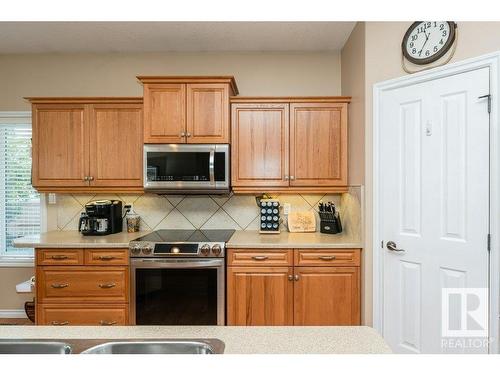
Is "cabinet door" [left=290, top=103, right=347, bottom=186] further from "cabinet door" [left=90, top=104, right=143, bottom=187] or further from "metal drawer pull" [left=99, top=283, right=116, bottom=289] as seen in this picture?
"metal drawer pull" [left=99, top=283, right=116, bottom=289]

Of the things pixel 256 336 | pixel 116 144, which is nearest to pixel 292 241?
pixel 256 336

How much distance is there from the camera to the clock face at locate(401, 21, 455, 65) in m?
1.97

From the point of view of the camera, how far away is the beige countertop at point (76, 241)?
101 inches

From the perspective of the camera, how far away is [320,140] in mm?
2885

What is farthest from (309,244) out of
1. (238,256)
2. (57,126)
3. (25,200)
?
(25,200)

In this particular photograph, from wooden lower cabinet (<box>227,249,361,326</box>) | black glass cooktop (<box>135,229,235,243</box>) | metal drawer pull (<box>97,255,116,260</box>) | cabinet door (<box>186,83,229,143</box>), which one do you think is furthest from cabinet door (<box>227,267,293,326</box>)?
cabinet door (<box>186,83,229,143</box>)

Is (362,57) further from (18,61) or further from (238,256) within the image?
(18,61)

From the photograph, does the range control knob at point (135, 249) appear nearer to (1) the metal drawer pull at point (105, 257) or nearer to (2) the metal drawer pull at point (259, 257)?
(1) the metal drawer pull at point (105, 257)

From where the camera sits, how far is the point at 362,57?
2.48 metres

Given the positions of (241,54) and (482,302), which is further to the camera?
(241,54)

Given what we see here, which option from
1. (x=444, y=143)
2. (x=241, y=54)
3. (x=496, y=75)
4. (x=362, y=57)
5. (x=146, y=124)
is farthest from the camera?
(x=241, y=54)

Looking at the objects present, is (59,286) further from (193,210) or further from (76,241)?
(193,210)

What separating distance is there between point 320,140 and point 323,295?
51.7 inches

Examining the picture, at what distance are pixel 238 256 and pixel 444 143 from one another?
164 centimetres
